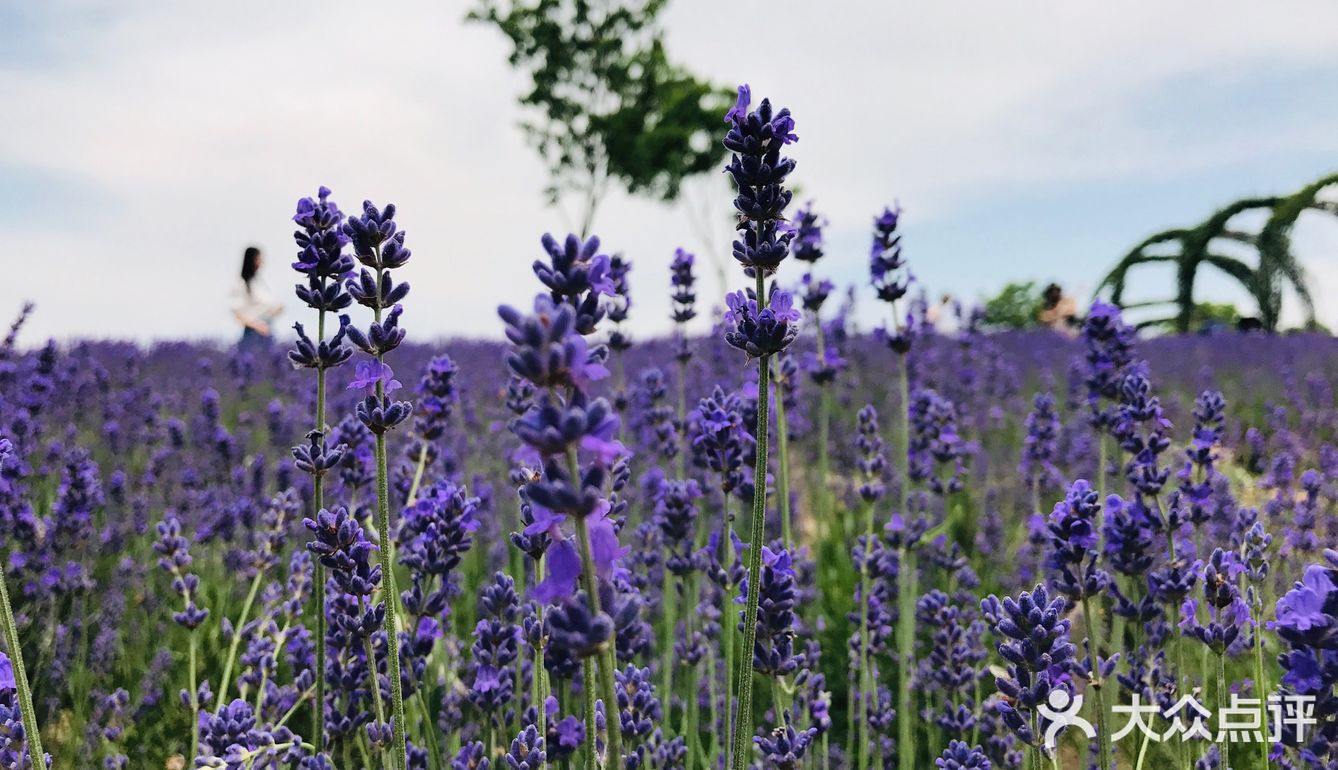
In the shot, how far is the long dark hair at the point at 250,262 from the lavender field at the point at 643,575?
552 cm

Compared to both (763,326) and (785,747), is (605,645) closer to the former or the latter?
(763,326)

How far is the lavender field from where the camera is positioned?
1.32 m

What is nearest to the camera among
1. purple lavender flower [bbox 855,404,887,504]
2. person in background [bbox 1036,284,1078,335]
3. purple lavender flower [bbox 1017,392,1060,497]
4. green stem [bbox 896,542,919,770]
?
green stem [bbox 896,542,919,770]

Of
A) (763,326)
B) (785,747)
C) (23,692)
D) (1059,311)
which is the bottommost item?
(785,747)

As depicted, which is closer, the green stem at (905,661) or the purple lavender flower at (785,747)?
the purple lavender flower at (785,747)

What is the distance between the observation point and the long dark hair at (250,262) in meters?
11.7

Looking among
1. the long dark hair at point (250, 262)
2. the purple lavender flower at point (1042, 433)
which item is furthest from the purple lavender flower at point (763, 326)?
the long dark hair at point (250, 262)

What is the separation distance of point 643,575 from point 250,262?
407 inches

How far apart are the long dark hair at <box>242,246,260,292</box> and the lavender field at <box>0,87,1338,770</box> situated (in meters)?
5.52

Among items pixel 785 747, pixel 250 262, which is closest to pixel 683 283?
pixel 785 747

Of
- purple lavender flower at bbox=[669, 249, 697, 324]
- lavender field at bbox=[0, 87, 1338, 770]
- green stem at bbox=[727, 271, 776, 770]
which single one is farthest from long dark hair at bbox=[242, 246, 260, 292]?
green stem at bbox=[727, 271, 776, 770]

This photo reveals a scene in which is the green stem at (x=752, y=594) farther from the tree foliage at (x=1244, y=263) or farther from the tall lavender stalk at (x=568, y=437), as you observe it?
the tree foliage at (x=1244, y=263)

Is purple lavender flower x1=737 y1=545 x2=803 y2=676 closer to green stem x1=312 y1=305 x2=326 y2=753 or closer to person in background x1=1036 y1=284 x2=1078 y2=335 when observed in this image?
green stem x1=312 y1=305 x2=326 y2=753

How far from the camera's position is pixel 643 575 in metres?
3.04
